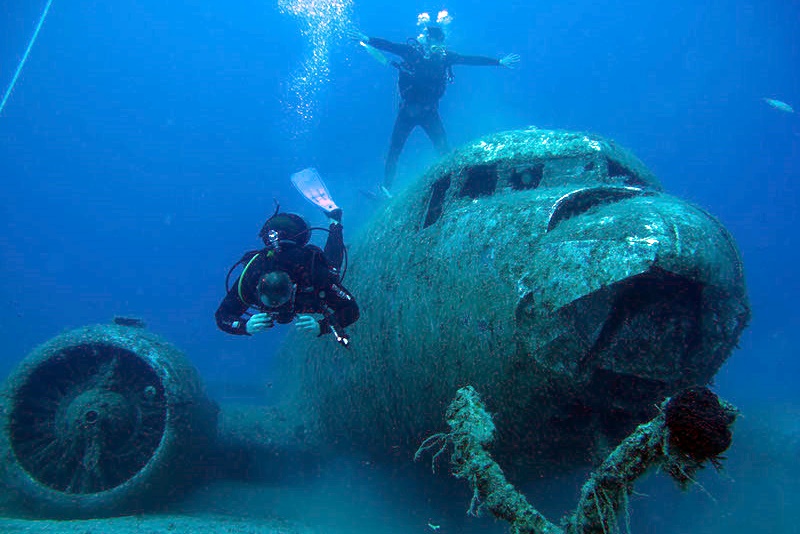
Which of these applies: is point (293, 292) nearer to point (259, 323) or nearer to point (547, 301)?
point (259, 323)

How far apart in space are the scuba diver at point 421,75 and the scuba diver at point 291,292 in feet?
19.3

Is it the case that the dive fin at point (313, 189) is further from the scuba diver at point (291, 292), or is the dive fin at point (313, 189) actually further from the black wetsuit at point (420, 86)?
the black wetsuit at point (420, 86)

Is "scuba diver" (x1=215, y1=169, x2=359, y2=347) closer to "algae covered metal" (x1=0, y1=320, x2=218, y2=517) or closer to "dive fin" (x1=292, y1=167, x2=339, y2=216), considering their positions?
"algae covered metal" (x1=0, y1=320, x2=218, y2=517)

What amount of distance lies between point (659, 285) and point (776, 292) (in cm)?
7480

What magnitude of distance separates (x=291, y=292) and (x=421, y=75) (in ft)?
29.7

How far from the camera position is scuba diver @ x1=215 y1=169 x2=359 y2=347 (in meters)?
4.38

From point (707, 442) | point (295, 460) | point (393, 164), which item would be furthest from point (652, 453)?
point (393, 164)

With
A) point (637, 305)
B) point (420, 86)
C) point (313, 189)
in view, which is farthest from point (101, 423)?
point (420, 86)

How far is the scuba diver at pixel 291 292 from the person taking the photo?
4.38 meters

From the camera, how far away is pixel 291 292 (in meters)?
4.24

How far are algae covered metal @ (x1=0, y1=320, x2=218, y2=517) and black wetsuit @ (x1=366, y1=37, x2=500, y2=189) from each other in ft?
23.6

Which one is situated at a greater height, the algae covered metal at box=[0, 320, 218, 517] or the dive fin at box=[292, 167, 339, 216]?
the dive fin at box=[292, 167, 339, 216]

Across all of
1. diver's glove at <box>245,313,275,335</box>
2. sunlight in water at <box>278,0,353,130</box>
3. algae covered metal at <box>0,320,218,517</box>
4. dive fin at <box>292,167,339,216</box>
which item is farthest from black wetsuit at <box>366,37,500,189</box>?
sunlight in water at <box>278,0,353,130</box>

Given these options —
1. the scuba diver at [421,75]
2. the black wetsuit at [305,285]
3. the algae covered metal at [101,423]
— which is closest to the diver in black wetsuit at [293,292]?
the black wetsuit at [305,285]
